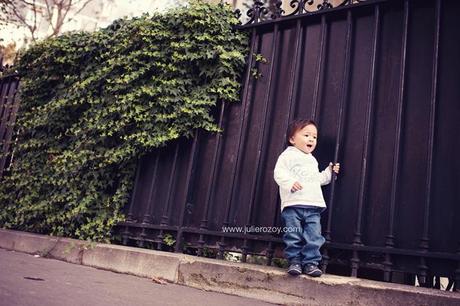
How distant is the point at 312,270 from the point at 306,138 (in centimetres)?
102

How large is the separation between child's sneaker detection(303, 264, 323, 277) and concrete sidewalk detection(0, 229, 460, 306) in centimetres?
4

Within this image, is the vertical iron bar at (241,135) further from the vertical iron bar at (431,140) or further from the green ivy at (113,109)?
the vertical iron bar at (431,140)

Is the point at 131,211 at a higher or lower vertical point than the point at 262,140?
lower

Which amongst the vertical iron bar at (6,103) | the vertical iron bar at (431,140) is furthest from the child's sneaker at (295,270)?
the vertical iron bar at (6,103)

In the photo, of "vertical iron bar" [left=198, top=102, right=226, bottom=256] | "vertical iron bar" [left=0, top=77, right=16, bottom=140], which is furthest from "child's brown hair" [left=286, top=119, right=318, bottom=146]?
"vertical iron bar" [left=0, top=77, right=16, bottom=140]

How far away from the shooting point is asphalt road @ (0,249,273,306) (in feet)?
7.25

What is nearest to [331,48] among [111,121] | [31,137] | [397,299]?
[397,299]

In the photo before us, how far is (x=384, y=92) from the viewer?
315 centimetres

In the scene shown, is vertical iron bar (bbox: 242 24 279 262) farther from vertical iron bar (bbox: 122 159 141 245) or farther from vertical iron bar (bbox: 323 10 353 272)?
vertical iron bar (bbox: 122 159 141 245)

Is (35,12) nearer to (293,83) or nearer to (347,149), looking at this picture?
(293,83)

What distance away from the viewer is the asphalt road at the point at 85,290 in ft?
7.25

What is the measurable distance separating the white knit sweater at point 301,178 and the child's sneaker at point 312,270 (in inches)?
18.1

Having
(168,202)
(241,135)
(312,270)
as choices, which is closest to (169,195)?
(168,202)

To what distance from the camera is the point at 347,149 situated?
319 centimetres
